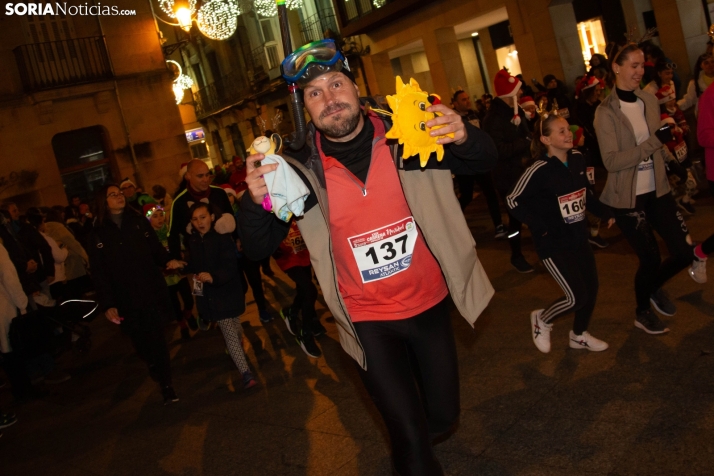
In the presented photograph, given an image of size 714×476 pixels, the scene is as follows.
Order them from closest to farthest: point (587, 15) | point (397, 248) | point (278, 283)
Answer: point (397, 248) → point (278, 283) → point (587, 15)

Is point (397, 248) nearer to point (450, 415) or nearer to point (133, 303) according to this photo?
point (450, 415)

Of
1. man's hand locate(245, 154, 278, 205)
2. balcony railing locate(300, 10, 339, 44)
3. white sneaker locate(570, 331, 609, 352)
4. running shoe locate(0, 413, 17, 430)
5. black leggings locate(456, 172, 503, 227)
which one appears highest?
balcony railing locate(300, 10, 339, 44)

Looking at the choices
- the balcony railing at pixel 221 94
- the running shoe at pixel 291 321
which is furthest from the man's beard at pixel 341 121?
the balcony railing at pixel 221 94

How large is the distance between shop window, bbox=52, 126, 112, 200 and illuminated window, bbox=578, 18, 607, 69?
14605 mm

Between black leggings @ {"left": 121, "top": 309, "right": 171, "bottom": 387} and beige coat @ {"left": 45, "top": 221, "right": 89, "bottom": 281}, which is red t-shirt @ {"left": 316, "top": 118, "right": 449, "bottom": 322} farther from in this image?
beige coat @ {"left": 45, "top": 221, "right": 89, "bottom": 281}

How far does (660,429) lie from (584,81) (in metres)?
7.82

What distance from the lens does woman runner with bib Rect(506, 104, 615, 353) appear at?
4906 millimetres

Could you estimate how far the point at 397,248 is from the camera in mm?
3275

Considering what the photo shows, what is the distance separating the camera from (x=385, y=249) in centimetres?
326

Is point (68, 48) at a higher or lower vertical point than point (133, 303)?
higher

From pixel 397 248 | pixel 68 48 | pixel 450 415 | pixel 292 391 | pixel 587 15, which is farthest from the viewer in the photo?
pixel 68 48

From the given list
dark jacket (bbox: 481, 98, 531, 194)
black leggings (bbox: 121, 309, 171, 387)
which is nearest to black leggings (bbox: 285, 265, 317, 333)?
black leggings (bbox: 121, 309, 171, 387)

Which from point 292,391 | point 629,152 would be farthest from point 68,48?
point 629,152

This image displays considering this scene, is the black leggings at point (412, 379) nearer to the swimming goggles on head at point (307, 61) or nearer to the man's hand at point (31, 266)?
the swimming goggles on head at point (307, 61)
